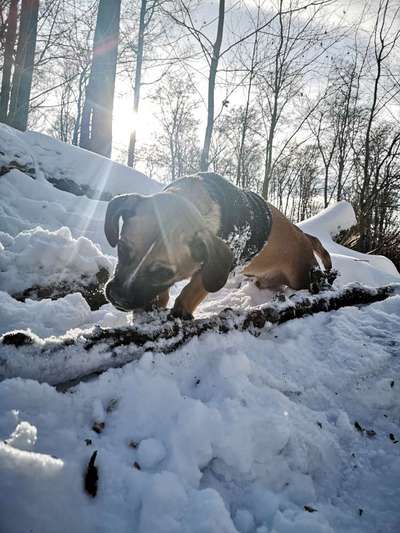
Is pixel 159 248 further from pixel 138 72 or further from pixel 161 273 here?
pixel 138 72

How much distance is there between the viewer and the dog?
181 centimetres

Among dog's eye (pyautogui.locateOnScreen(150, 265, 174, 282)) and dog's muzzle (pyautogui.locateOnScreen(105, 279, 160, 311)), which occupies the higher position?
dog's eye (pyautogui.locateOnScreen(150, 265, 174, 282))

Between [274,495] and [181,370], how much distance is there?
1.59 ft

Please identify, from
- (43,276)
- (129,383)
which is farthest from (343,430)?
(43,276)

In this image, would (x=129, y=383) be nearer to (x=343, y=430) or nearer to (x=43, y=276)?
(x=343, y=430)

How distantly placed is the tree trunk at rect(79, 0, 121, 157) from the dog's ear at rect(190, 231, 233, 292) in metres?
6.57

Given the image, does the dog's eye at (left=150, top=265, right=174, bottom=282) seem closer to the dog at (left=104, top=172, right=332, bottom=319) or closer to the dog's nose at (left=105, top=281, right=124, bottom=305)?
the dog at (left=104, top=172, right=332, bottom=319)

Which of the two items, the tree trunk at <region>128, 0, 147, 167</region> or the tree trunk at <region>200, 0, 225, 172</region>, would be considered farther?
the tree trunk at <region>128, 0, 147, 167</region>

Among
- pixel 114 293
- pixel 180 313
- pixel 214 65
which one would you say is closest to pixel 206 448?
pixel 180 313

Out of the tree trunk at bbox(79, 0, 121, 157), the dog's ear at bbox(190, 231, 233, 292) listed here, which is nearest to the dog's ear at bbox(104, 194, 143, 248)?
the dog's ear at bbox(190, 231, 233, 292)

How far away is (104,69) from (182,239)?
6.99 meters

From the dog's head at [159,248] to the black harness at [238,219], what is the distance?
1.01ft

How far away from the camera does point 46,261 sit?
2400 mm

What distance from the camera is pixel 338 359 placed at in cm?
152
